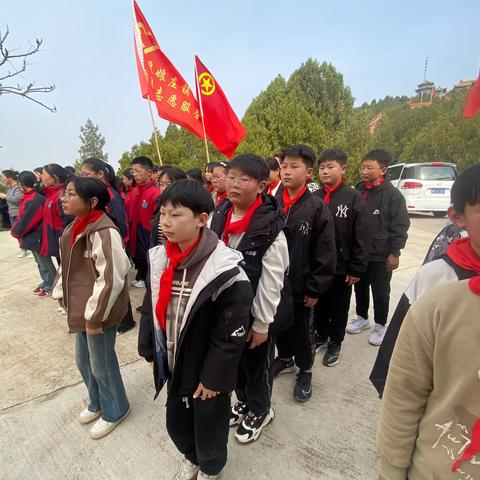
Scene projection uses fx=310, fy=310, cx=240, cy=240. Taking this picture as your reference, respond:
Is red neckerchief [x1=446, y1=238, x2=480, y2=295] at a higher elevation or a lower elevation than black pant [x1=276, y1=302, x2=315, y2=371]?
higher

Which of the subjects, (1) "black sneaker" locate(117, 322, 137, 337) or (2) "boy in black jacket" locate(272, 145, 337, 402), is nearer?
(2) "boy in black jacket" locate(272, 145, 337, 402)

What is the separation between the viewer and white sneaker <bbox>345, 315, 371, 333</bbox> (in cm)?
332

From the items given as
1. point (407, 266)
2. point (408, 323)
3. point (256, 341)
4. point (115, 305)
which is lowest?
point (407, 266)

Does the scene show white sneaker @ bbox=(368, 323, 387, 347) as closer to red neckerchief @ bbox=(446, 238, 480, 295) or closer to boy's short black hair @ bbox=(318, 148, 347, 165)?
boy's short black hair @ bbox=(318, 148, 347, 165)

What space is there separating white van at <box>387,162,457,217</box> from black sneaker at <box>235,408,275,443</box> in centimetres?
956

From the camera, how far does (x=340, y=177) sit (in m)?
2.64

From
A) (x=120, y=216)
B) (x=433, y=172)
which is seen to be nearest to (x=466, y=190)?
(x=120, y=216)

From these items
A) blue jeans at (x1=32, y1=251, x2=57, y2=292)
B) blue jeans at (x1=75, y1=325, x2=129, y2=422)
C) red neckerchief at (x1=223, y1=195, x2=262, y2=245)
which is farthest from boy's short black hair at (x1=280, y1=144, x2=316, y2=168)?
blue jeans at (x1=32, y1=251, x2=57, y2=292)

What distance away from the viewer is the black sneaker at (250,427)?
194 cm

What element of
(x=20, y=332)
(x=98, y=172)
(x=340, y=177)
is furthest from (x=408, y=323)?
(x=20, y=332)

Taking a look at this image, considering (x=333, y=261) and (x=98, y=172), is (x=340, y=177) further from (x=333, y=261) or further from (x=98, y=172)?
(x=98, y=172)

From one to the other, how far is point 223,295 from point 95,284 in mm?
875

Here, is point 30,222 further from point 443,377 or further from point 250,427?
point 443,377

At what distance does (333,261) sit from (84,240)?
1626mm
